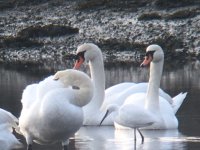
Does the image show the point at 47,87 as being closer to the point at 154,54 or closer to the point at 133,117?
the point at 133,117

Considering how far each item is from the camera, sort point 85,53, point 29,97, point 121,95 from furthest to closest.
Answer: point 121,95 < point 85,53 < point 29,97

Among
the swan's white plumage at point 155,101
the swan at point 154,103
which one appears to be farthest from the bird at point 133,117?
the swan's white plumage at point 155,101

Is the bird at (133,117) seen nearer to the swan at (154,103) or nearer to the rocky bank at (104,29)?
the swan at (154,103)

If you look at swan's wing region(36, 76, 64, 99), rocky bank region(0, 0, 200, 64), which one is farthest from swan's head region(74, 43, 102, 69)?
rocky bank region(0, 0, 200, 64)

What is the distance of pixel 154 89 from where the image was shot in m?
17.4

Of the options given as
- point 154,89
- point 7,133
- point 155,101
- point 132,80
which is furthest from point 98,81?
point 132,80

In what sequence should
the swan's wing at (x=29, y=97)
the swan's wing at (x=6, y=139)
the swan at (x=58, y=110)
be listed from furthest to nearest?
1. the swan's wing at (x=29, y=97)
2. the swan's wing at (x=6, y=139)
3. the swan at (x=58, y=110)

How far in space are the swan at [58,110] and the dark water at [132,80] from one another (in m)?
2.04

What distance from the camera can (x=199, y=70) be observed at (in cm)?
2881

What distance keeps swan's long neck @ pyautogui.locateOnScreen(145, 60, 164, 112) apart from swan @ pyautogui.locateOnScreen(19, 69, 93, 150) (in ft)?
16.1

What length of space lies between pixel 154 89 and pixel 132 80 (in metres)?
8.47

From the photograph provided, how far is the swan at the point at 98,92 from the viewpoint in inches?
701

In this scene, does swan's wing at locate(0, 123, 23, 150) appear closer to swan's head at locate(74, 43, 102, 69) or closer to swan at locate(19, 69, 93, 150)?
swan at locate(19, 69, 93, 150)

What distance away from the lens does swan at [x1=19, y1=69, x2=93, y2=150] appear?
37.2ft
